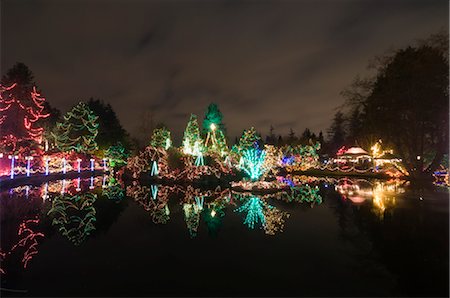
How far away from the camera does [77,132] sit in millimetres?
35469

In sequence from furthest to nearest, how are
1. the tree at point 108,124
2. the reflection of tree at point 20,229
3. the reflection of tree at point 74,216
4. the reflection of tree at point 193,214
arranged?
the tree at point 108,124
the reflection of tree at point 193,214
the reflection of tree at point 74,216
the reflection of tree at point 20,229

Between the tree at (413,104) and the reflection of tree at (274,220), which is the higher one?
the tree at (413,104)

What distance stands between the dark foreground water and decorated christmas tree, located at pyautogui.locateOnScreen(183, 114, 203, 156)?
1421cm

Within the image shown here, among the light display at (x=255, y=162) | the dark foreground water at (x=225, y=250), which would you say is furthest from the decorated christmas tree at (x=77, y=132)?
the light display at (x=255, y=162)

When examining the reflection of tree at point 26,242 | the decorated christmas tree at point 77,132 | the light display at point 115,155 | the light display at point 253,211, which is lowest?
the reflection of tree at point 26,242

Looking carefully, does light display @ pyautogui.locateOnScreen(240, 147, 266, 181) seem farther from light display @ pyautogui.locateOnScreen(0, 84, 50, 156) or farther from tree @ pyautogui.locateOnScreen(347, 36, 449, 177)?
light display @ pyautogui.locateOnScreen(0, 84, 50, 156)

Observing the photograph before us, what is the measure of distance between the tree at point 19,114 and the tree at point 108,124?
20.9 m

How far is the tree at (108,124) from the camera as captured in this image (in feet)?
169

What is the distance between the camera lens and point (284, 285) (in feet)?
15.4

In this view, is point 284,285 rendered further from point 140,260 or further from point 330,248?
point 140,260

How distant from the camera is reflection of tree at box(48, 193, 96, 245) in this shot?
7.78 metres

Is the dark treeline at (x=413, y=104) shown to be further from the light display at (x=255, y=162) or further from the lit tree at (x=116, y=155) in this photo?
the lit tree at (x=116, y=155)

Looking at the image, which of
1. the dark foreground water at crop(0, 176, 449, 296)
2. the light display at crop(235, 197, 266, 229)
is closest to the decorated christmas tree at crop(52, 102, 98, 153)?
the dark foreground water at crop(0, 176, 449, 296)

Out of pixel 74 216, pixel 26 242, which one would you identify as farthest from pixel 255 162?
pixel 26 242
